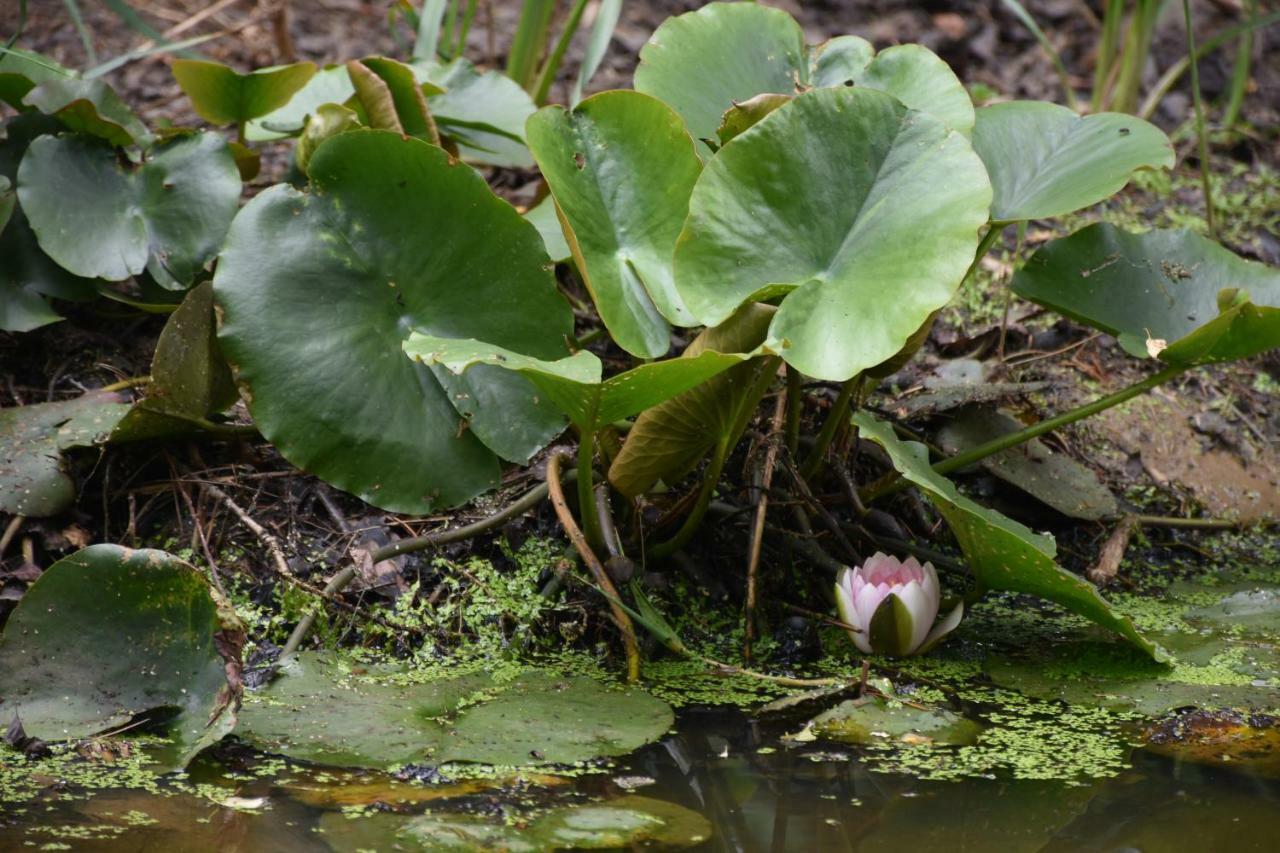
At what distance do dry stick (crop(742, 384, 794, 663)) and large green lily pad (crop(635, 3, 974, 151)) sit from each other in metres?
0.39

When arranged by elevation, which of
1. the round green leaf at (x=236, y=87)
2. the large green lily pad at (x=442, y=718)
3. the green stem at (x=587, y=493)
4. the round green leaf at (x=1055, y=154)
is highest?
the round green leaf at (x=1055, y=154)

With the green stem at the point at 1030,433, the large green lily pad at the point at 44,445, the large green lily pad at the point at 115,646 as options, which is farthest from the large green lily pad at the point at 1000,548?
the large green lily pad at the point at 44,445

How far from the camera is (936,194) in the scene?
1.39 m

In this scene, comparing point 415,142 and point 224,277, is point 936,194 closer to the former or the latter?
point 415,142

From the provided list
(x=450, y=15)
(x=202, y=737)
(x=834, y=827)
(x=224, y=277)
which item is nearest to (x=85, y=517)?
(x=224, y=277)

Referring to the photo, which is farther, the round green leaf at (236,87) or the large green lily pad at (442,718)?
the round green leaf at (236,87)

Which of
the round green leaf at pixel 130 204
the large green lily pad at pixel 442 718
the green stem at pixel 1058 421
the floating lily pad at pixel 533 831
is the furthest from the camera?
the round green leaf at pixel 130 204

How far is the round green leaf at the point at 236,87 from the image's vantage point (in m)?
2.00

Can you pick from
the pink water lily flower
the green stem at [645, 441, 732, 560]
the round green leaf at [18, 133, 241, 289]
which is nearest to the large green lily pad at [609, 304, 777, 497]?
the green stem at [645, 441, 732, 560]

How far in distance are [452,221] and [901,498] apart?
31.3 inches

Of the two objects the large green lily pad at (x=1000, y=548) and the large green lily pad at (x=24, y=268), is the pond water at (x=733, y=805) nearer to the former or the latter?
the large green lily pad at (x=1000, y=548)

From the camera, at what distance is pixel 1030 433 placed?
5.52ft

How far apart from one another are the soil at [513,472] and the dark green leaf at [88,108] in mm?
278

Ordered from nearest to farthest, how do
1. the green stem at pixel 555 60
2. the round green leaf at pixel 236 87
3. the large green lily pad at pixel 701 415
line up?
1. the large green lily pad at pixel 701 415
2. the round green leaf at pixel 236 87
3. the green stem at pixel 555 60
